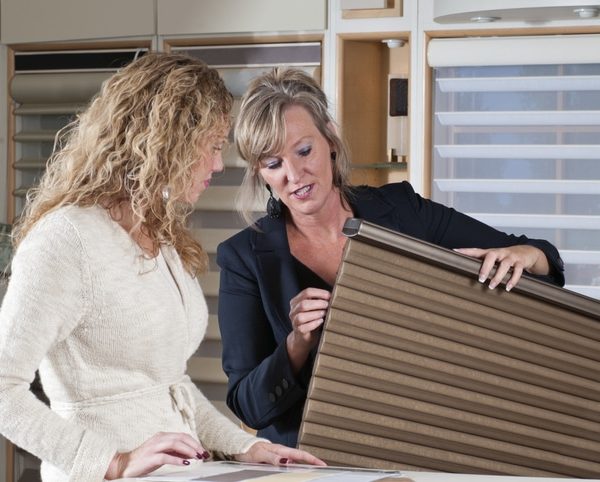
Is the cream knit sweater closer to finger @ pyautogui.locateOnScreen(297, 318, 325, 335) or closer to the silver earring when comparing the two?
the silver earring

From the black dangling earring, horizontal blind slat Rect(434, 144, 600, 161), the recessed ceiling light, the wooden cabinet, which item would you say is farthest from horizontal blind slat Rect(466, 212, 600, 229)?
the black dangling earring

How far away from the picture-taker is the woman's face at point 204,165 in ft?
5.54

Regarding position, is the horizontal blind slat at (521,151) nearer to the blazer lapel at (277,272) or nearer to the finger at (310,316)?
the blazer lapel at (277,272)

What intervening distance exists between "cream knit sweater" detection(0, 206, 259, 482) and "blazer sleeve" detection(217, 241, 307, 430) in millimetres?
308

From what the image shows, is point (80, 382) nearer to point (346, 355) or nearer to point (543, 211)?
point (346, 355)

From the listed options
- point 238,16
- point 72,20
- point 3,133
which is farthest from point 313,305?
point 3,133

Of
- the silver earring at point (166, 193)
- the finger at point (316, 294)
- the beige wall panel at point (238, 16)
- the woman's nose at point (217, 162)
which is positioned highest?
the beige wall panel at point (238, 16)

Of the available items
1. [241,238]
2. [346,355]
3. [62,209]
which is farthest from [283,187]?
[62,209]

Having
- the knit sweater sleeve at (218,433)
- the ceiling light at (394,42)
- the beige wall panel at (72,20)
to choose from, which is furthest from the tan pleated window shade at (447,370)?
the beige wall panel at (72,20)

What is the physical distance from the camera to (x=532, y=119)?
308cm

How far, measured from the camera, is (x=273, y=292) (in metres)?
2.15

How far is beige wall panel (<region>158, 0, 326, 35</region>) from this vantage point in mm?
3248

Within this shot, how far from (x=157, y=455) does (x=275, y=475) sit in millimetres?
169

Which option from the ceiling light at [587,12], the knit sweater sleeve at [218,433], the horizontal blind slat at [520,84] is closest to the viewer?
the knit sweater sleeve at [218,433]
